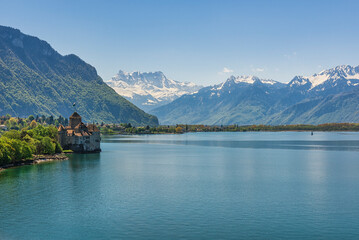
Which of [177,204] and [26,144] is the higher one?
[26,144]

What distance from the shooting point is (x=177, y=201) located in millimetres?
69875

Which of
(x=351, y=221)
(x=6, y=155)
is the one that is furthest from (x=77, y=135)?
(x=351, y=221)

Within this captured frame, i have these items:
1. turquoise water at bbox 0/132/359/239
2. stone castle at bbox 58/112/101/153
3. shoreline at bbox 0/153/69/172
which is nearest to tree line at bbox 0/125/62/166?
shoreline at bbox 0/153/69/172

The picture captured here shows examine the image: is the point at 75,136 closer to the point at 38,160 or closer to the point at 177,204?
the point at 38,160

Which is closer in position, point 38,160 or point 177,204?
point 177,204

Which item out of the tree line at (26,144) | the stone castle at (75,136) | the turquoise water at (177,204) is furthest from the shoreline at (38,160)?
the stone castle at (75,136)

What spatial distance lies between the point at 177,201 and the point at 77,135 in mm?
110192

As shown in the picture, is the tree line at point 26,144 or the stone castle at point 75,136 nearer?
the tree line at point 26,144

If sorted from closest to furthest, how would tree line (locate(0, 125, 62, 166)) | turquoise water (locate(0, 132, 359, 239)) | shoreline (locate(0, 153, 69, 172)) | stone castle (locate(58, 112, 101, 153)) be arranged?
turquoise water (locate(0, 132, 359, 239))
tree line (locate(0, 125, 62, 166))
shoreline (locate(0, 153, 69, 172))
stone castle (locate(58, 112, 101, 153))

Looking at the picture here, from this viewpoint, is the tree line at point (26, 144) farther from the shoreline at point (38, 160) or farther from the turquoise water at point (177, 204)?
the turquoise water at point (177, 204)

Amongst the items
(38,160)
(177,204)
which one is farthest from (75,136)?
(177,204)

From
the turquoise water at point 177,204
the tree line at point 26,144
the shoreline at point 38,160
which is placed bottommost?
the turquoise water at point 177,204

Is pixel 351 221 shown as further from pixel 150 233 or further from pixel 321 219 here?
pixel 150 233

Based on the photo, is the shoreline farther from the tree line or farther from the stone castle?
the stone castle
